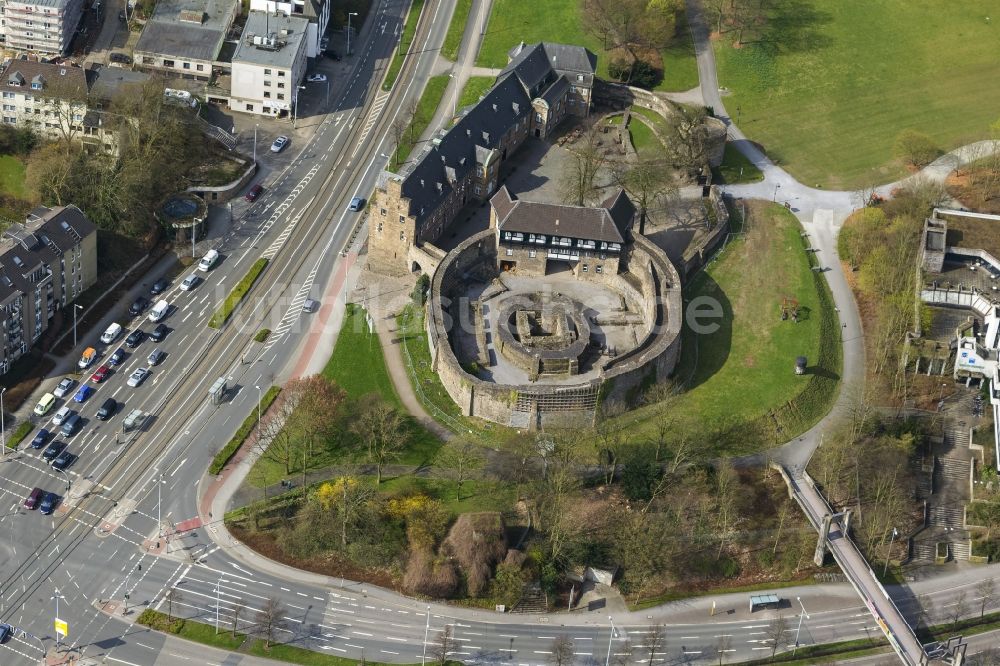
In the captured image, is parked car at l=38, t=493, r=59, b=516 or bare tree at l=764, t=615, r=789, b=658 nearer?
bare tree at l=764, t=615, r=789, b=658

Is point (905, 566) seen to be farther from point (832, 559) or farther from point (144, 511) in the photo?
point (144, 511)

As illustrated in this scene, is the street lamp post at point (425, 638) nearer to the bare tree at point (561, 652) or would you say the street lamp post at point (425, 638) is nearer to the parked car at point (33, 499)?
the bare tree at point (561, 652)

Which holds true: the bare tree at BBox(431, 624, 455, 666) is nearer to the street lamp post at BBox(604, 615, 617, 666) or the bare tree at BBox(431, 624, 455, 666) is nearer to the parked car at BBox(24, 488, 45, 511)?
the street lamp post at BBox(604, 615, 617, 666)

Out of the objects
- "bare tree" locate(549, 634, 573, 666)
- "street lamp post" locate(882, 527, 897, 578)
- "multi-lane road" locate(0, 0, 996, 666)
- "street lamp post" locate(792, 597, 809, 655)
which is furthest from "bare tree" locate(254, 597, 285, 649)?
"street lamp post" locate(882, 527, 897, 578)

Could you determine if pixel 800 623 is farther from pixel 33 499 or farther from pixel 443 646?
pixel 33 499

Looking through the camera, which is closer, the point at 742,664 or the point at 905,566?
the point at 742,664

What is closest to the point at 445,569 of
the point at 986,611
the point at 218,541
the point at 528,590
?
the point at 528,590

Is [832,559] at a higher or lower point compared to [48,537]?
higher

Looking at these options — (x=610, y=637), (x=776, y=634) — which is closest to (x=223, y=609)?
(x=610, y=637)
